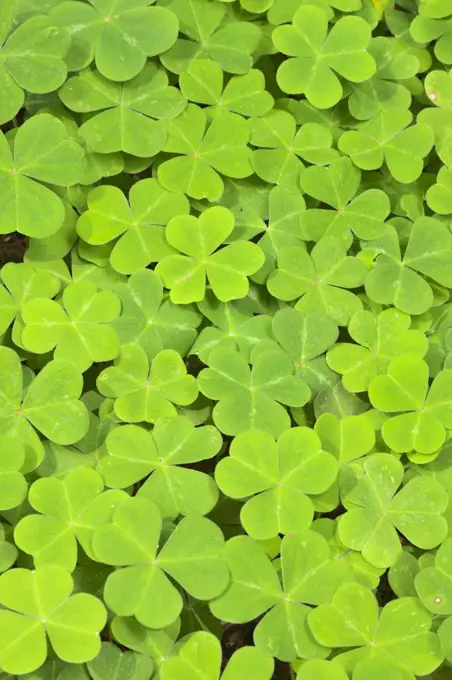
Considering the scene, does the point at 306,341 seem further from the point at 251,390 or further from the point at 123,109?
the point at 123,109

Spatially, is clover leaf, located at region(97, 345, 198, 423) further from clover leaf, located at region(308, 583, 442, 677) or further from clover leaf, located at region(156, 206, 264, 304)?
clover leaf, located at region(308, 583, 442, 677)

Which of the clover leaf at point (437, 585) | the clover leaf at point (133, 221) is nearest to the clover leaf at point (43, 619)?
the clover leaf at point (437, 585)

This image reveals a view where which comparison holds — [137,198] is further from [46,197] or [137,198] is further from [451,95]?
[451,95]

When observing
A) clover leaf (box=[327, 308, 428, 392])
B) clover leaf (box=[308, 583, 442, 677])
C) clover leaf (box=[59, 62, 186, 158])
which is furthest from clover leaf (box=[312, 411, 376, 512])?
clover leaf (box=[59, 62, 186, 158])

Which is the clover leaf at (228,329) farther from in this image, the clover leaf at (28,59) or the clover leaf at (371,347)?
the clover leaf at (28,59)

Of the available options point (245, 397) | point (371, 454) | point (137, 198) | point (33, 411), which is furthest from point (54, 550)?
point (137, 198)

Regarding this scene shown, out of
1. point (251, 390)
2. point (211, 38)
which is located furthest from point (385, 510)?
point (211, 38)

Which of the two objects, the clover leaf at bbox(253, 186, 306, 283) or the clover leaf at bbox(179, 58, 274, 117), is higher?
the clover leaf at bbox(179, 58, 274, 117)
